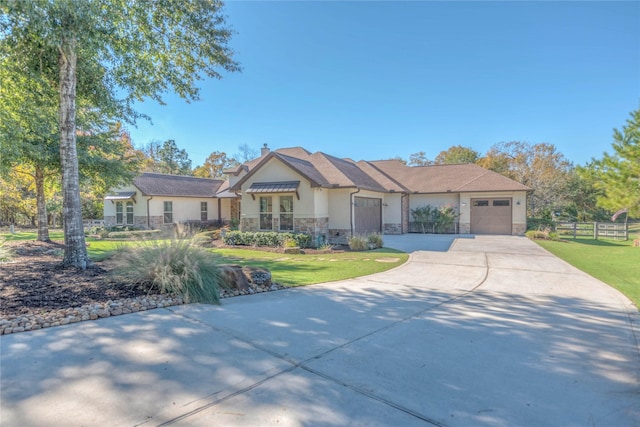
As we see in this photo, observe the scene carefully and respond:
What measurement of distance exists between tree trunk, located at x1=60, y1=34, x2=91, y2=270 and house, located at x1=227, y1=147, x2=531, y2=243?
9.72m

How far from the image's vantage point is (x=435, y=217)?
73.8ft

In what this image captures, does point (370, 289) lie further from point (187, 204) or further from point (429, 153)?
point (429, 153)

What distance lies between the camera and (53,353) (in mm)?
3428

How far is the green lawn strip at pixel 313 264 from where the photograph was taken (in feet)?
28.1

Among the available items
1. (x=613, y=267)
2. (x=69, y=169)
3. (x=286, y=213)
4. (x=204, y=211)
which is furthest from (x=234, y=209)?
(x=613, y=267)

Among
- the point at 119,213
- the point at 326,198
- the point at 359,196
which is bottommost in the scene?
the point at 119,213

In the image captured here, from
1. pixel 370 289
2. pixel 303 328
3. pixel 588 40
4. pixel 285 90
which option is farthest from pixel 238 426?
pixel 285 90

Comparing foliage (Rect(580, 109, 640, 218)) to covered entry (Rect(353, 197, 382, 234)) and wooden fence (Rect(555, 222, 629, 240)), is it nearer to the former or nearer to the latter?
wooden fence (Rect(555, 222, 629, 240))

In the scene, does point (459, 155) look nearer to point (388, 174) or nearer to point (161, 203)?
point (388, 174)

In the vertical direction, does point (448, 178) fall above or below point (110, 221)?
above

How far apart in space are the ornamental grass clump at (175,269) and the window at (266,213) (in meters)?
10.8

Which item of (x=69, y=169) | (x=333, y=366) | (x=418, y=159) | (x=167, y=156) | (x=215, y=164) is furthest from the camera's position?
(x=167, y=156)

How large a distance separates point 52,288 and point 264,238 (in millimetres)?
10435

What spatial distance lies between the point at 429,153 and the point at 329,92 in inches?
1220
